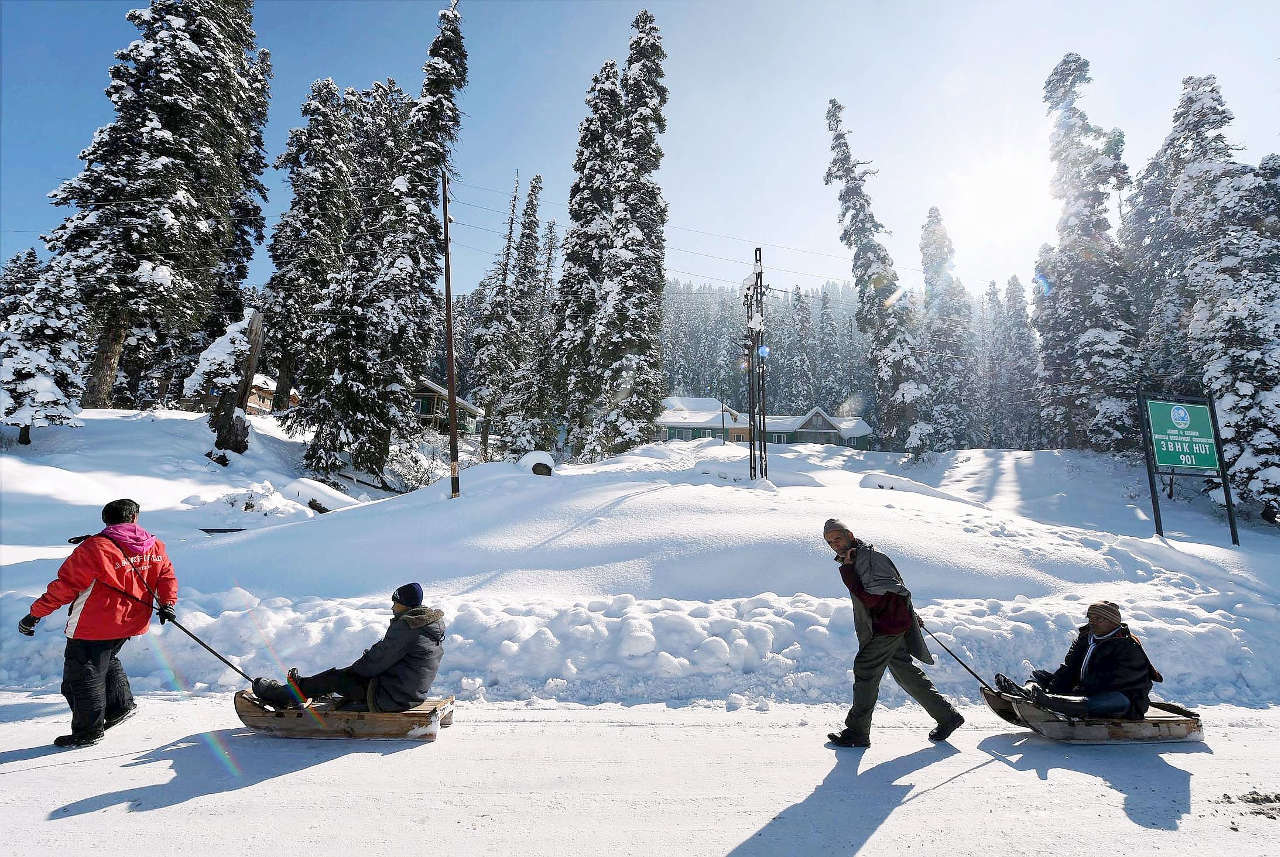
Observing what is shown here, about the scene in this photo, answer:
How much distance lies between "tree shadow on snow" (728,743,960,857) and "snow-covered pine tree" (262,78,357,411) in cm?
2707

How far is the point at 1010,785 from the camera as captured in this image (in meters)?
3.86

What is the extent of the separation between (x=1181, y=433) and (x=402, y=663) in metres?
16.8

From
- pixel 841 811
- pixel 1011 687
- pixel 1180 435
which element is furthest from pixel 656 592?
pixel 1180 435

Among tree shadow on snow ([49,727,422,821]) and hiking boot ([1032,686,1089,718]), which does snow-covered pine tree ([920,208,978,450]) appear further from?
tree shadow on snow ([49,727,422,821])

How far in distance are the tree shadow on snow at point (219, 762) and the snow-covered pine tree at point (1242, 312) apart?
2552cm

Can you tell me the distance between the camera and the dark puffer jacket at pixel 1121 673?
4.57m

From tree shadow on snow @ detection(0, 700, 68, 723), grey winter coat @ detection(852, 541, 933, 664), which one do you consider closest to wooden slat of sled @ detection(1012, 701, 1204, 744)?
grey winter coat @ detection(852, 541, 933, 664)

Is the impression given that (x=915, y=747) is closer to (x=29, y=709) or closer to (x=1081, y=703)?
(x=1081, y=703)

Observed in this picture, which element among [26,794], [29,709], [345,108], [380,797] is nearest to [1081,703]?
[380,797]

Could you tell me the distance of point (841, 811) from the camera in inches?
139

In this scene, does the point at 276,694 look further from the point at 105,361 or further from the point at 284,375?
the point at 284,375

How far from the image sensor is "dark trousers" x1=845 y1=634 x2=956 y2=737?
14.9ft

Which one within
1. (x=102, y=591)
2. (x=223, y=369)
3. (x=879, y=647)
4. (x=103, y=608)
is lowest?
(x=879, y=647)

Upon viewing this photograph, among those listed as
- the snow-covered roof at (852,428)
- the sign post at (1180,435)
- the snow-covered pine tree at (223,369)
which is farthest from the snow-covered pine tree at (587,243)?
the snow-covered roof at (852,428)
